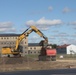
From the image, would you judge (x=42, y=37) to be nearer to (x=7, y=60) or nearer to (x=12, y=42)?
(x=7, y=60)

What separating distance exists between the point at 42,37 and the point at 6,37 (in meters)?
117

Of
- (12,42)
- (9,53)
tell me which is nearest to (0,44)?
(12,42)

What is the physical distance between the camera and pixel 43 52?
268 feet

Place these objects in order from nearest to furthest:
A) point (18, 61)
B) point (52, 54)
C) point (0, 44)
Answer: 1. point (18, 61)
2. point (52, 54)
3. point (0, 44)

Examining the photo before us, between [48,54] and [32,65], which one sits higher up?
[48,54]

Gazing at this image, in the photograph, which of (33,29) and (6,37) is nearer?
(33,29)

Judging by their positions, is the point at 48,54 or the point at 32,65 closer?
the point at 32,65

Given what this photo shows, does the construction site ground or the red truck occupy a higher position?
the red truck

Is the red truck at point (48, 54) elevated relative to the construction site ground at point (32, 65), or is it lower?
elevated

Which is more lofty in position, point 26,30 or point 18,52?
point 26,30

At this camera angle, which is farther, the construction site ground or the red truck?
the red truck

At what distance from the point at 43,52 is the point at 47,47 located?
1789 millimetres

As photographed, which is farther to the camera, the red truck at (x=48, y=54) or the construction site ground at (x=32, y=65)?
the red truck at (x=48, y=54)

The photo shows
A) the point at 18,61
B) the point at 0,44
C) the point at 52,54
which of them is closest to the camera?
the point at 18,61
